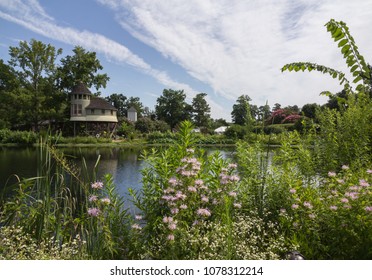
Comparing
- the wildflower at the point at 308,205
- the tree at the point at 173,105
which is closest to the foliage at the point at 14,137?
the tree at the point at 173,105

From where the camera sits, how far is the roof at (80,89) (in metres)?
32.6

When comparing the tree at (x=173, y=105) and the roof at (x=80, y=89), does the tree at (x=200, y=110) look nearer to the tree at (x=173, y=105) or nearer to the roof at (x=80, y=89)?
the tree at (x=173, y=105)

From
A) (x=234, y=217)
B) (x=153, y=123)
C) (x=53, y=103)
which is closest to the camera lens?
(x=234, y=217)

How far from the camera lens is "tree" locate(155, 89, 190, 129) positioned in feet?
106

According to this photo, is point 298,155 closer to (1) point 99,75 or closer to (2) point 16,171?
(2) point 16,171

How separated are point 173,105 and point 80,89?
35.1 ft

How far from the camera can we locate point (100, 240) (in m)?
2.94

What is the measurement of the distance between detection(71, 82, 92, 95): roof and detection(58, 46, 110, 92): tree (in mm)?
707

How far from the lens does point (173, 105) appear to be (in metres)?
33.7

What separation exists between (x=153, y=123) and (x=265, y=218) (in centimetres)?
3488

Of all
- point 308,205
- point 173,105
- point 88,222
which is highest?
point 173,105

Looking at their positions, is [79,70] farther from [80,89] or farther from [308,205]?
[308,205]

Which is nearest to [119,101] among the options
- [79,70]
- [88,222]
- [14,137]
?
[79,70]

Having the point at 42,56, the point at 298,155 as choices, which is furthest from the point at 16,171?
the point at 42,56
